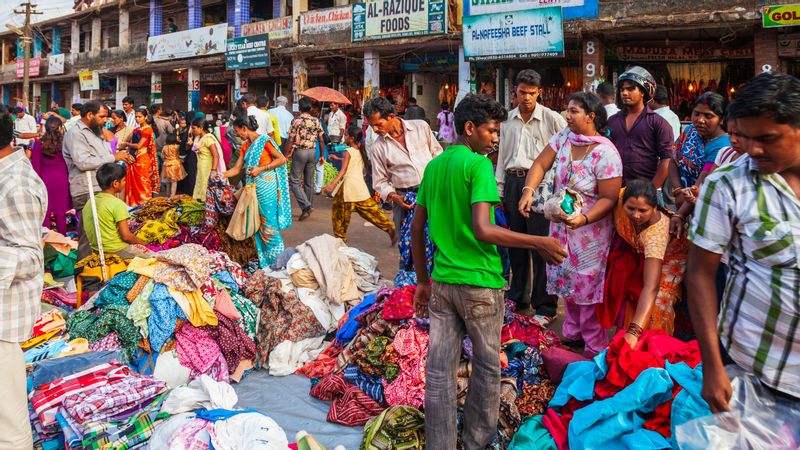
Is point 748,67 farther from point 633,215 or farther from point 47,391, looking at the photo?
point 47,391

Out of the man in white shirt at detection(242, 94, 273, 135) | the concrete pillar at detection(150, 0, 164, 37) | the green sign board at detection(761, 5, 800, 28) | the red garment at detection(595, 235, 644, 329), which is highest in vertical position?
the concrete pillar at detection(150, 0, 164, 37)

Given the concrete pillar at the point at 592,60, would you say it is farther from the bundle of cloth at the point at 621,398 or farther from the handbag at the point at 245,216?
the bundle of cloth at the point at 621,398

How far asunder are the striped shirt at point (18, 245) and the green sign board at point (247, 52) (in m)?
17.4

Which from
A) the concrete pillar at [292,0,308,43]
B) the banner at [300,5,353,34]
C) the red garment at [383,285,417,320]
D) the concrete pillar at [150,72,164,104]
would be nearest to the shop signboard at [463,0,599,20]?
the banner at [300,5,353,34]

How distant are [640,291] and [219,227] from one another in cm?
452

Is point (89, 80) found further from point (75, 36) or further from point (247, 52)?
point (247, 52)

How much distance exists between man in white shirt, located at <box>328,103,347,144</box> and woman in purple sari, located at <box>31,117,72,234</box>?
613cm

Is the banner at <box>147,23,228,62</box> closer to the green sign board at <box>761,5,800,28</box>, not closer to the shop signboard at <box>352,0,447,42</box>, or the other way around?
the shop signboard at <box>352,0,447,42</box>

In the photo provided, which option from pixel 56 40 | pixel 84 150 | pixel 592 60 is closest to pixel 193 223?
pixel 84 150

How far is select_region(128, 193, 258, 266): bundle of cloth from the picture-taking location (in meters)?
6.78

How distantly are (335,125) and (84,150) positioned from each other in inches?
274

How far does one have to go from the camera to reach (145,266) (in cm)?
482

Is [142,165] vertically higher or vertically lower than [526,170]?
higher

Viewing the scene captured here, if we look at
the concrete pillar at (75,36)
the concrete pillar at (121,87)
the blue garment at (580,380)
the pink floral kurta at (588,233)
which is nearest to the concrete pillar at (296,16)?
the concrete pillar at (121,87)
